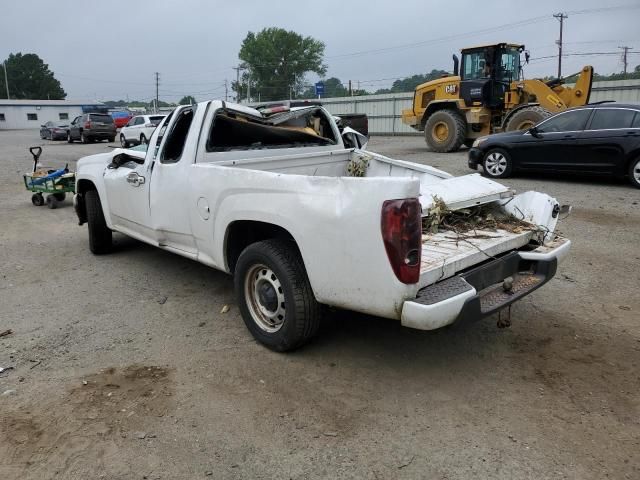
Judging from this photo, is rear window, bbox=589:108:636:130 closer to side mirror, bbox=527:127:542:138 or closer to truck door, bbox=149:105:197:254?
side mirror, bbox=527:127:542:138

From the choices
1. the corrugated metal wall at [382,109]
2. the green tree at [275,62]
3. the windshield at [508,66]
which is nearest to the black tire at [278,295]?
the windshield at [508,66]

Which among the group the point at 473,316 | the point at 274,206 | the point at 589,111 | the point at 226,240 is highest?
the point at 589,111

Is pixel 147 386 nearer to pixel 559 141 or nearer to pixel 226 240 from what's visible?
pixel 226 240

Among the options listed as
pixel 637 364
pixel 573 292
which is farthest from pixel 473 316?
pixel 573 292

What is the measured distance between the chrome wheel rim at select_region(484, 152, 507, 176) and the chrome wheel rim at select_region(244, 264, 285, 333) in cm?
886

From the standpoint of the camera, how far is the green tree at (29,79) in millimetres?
98312

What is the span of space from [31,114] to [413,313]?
74615 millimetres

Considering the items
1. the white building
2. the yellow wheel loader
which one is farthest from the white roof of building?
the yellow wheel loader

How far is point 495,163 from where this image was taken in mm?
11414

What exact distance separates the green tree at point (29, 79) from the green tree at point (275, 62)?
4306 centimetres

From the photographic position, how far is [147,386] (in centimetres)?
340

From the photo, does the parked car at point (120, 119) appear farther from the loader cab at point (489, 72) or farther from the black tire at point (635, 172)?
the black tire at point (635, 172)

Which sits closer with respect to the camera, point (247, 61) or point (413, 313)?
point (413, 313)

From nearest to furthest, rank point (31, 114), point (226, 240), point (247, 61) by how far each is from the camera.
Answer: point (226, 240) → point (31, 114) → point (247, 61)
